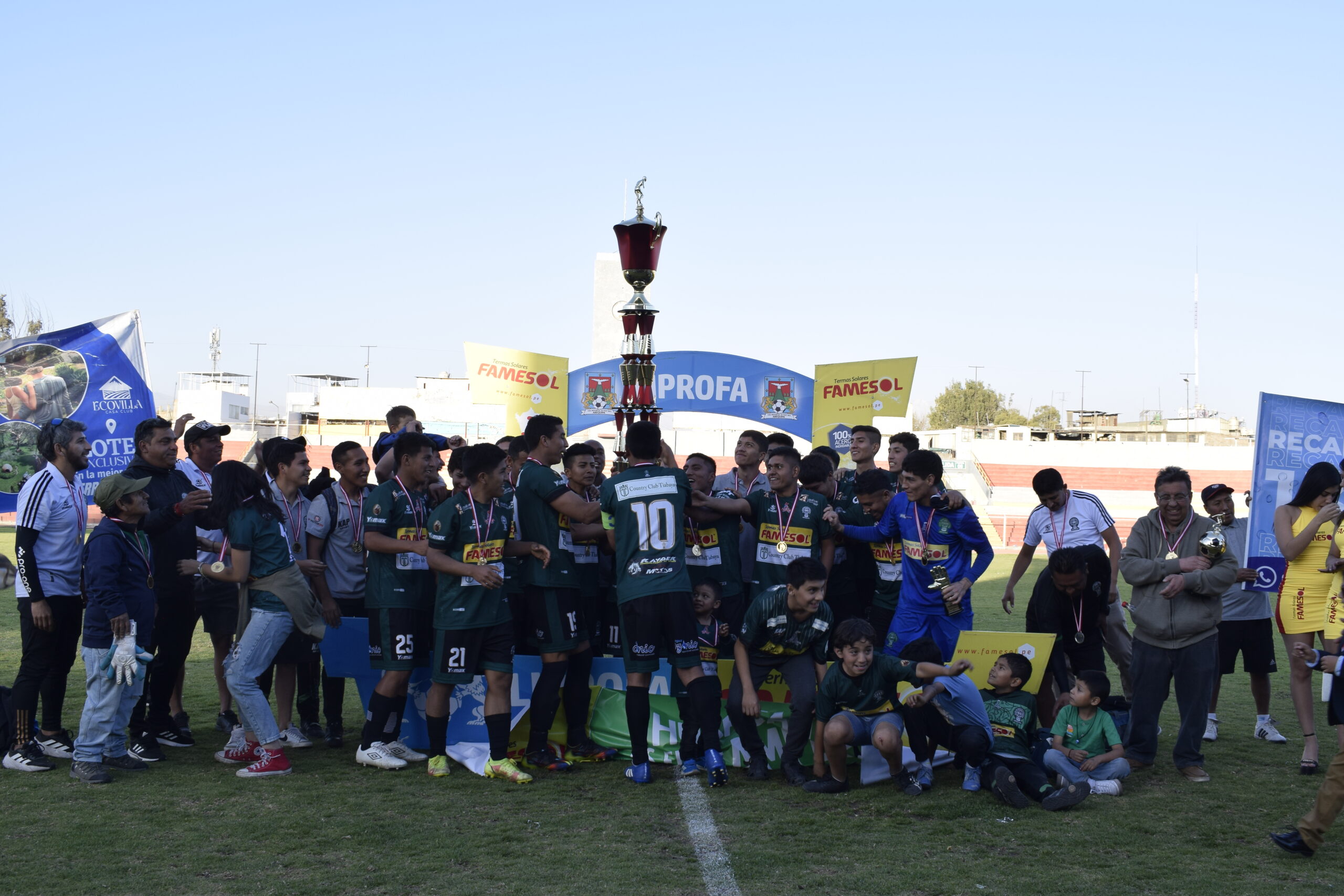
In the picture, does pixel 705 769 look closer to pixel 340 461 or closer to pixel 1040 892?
pixel 1040 892

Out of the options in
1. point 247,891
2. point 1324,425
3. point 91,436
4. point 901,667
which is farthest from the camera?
point 91,436

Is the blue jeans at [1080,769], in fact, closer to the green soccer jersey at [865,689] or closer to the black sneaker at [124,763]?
the green soccer jersey at [865,689]

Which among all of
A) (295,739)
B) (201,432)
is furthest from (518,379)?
(295,739)

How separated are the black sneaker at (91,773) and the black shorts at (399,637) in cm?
163

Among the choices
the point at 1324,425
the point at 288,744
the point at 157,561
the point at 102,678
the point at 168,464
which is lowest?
the point at 288,744

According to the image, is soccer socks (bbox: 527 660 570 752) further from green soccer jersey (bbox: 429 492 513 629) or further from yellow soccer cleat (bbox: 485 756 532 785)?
green soccer jersey (bbox: 429 492 513 629)

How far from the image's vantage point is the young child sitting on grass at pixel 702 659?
6.56 metres

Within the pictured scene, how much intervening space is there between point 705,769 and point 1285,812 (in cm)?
330

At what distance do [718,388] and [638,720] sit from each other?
1197 centimetres

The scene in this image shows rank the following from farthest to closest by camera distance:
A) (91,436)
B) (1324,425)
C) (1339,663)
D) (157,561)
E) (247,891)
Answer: (91,436)
(1324,425)
(157,561)
(1339,663)
(247,891)

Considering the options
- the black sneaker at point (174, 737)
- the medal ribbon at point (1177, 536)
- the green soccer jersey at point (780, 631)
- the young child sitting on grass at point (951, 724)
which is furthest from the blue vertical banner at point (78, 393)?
the medal ribbon at point (1177, 536)

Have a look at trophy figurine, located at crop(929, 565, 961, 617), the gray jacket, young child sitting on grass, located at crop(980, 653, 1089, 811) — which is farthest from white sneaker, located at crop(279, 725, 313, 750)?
the gray jacket

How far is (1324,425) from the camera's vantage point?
8.02 meters

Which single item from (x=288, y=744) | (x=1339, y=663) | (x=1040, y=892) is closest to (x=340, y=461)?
(x=288, y=744)
